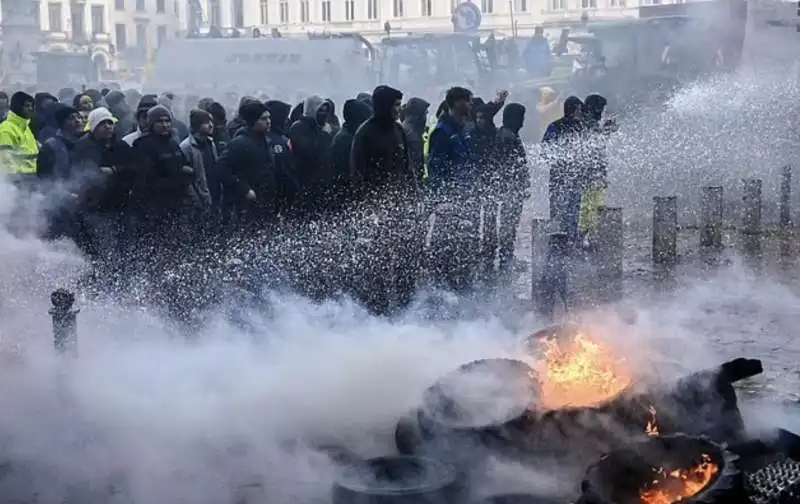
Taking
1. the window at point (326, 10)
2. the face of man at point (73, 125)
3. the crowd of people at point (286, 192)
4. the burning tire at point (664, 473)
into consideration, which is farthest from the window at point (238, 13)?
the burning tire at point (664, 473)

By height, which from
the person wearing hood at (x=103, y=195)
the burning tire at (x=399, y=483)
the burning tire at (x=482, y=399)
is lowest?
the burning tire at (x=399, y=483)

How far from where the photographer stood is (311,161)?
29.6 feet

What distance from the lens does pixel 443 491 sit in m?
4.50

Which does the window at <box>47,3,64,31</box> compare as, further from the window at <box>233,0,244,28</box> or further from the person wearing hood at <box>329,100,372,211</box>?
the person wearing hood at <box>329,100,372,211</box>

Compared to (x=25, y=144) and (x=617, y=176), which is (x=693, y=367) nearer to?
(x=25, y=144)

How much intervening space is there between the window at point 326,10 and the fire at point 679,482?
3171 cm

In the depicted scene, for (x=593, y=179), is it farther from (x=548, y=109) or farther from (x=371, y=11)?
(x=371, y=11)

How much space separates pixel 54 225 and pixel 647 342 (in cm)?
475

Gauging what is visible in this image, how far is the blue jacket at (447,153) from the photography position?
30.7 feet

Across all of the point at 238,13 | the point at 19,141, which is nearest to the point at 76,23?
the point at 238,13

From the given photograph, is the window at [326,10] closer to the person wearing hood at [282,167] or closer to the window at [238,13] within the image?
the window at [238,13]

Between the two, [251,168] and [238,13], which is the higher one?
[238,13]

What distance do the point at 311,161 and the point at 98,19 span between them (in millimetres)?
20220

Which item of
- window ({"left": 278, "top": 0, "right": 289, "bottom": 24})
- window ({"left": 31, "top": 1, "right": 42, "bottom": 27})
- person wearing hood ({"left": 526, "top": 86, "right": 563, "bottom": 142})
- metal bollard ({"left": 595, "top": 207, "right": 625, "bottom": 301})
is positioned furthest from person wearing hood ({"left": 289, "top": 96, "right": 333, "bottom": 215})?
window ({"left": 278, "top": 0, "right": 289, "bottom": 24})
